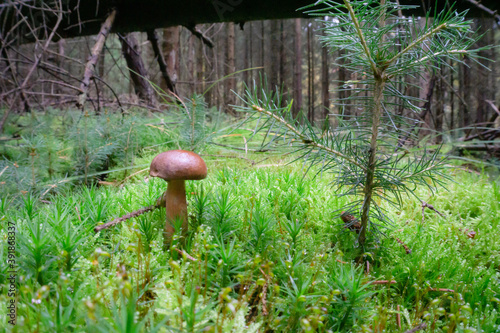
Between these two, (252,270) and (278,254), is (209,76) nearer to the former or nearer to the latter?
(278,254)

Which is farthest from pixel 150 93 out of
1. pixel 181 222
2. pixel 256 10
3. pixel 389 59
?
pixel 389 59

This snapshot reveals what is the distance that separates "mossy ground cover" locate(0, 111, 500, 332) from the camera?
108 centimetres

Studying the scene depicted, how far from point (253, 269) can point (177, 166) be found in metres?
0.60

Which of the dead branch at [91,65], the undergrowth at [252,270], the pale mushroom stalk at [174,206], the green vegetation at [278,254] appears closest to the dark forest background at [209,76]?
the dead branch at [91,65]

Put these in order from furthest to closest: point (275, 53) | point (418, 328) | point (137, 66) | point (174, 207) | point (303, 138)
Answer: point (275, 53) < point (137, 66) < point (174, 207) < point (303, 138) < point (418, 328)

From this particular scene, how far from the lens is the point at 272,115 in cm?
140

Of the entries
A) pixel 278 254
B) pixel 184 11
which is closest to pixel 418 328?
pixel 278 254

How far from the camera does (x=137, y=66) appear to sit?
6227mm

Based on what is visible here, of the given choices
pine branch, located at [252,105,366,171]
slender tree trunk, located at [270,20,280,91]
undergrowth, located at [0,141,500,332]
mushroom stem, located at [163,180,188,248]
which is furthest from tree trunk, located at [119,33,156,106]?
slender tree trunk, located at [270,20,280,91]

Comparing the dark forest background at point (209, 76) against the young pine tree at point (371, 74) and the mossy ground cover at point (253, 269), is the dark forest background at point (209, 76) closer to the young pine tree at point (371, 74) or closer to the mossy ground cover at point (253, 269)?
the mossy ground cover at point (253, 269)

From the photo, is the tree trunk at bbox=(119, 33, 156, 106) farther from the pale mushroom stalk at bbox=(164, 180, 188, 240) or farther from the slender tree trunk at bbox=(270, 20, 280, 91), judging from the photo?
the slender tree trunk at bbox=(270, 20, 280, 91)

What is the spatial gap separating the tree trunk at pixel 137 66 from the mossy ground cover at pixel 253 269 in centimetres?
435

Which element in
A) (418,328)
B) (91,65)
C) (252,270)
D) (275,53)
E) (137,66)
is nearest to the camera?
(418,328)

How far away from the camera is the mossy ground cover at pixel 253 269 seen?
1.08 meters
